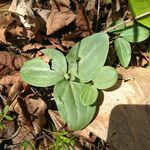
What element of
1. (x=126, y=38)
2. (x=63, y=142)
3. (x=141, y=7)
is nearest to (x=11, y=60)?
(x=63, y=142)

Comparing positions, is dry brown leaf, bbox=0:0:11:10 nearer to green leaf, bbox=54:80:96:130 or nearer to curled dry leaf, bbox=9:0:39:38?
curled dry leaf, bbox=9:0:39:38

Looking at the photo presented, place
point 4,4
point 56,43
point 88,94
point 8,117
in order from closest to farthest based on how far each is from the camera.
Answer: point 88,94 → point 8,117 → point 56,43 → point 4,4

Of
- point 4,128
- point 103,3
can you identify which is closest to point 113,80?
point 103,3

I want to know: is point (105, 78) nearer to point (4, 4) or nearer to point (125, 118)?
point (125, 118)

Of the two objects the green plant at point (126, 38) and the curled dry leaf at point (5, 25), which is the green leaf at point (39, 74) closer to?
the curled dry leaf at point (5, 25)

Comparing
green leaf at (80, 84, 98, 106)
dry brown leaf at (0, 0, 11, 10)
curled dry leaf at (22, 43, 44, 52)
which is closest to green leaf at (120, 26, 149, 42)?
green leaf at (80, 84, 98, 106)

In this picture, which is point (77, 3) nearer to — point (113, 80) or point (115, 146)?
point (113, 80)
